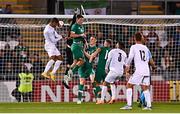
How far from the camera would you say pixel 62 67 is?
97.3ft

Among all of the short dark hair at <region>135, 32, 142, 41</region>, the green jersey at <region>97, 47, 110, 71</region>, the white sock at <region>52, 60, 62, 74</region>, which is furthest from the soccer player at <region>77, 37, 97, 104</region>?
the short dark hair at <region>135, 32, 142, 41</region>

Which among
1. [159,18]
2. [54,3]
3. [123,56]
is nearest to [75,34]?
[123,56]

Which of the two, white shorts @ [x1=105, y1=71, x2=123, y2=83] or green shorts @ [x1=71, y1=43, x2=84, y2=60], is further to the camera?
white shorts @ [x1=105, y1=71, x2=123, y2=83]

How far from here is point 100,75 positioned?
90.2ft

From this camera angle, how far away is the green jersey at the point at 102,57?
89.2 ft

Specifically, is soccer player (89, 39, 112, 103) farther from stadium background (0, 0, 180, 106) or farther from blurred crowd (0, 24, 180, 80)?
blurred crowd (0, 24, 180, 80)

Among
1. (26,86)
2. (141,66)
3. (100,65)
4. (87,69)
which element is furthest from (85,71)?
(141,66)

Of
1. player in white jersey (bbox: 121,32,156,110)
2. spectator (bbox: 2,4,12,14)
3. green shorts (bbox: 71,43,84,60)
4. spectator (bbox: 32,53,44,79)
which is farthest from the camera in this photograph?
spectator (bbox: 2,4,12,14)

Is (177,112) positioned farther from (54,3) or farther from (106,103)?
(54,3)

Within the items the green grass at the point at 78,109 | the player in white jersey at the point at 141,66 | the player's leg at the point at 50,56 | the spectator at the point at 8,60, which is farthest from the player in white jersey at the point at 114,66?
the spectator at the point at 8,60

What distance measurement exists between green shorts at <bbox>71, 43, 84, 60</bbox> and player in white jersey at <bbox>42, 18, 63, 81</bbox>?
560 mm

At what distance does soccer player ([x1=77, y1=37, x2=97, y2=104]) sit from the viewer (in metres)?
26.7

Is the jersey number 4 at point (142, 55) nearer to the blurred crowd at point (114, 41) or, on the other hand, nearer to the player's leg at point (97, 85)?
the player's leg at point (97, 85)

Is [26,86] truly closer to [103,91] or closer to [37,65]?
[37,65]
